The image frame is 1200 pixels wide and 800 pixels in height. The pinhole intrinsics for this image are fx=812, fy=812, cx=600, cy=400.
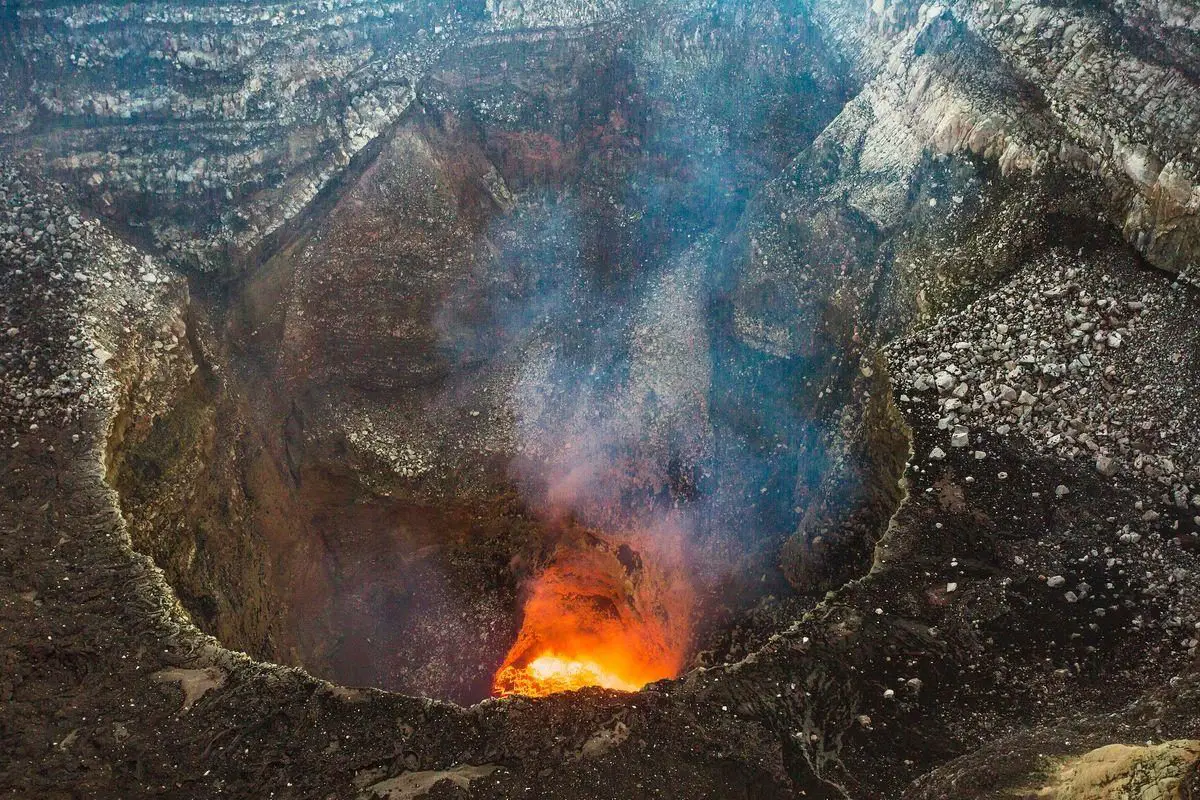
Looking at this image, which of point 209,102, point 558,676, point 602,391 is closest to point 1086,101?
point 602,391

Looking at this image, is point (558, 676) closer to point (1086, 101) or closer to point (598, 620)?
point (598, 620)

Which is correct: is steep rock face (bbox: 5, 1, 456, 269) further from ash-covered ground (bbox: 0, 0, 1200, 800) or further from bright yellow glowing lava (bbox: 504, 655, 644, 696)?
bright yellow glowing lava (bbox: 504, 655, 644, 696)

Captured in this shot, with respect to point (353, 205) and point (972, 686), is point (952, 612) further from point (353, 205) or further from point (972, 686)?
point (353, 205)

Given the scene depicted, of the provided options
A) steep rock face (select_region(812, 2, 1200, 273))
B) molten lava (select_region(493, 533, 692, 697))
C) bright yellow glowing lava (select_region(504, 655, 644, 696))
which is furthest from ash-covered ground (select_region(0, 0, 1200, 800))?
bright yellow glowing lava (select_region(504, 655, 644, 696))

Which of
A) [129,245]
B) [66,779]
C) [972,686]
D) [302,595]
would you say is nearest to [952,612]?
[972,686]

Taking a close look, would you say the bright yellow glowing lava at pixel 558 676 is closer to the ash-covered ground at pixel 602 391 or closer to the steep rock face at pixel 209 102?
the ash-covered ground at pixel 602 391

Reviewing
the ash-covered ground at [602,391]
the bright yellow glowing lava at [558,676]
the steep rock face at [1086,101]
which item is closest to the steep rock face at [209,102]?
the ash-covered ground at [602,391]
